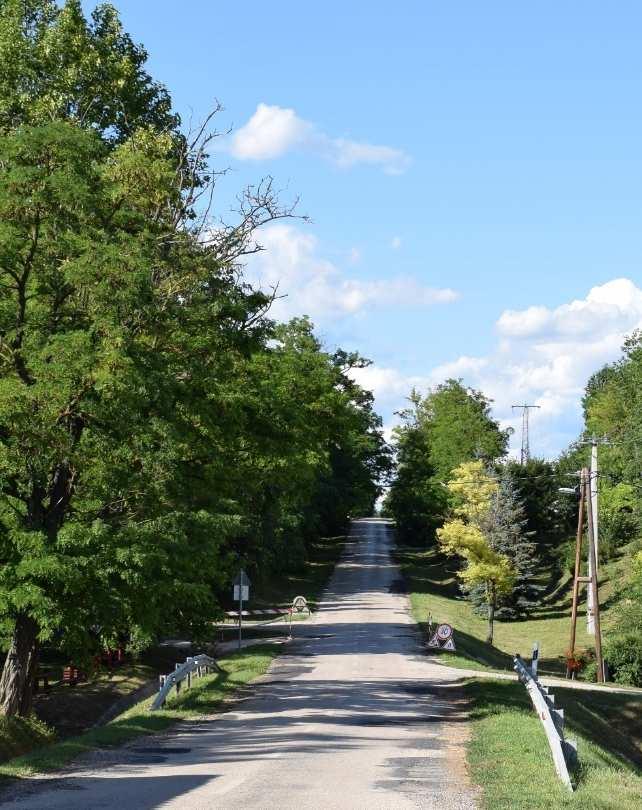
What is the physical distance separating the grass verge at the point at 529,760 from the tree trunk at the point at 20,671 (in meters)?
8.68

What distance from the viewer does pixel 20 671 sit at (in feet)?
72.7

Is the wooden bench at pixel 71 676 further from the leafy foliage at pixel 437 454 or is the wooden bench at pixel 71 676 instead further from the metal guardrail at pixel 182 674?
the leafy foliage at pixel 437 454

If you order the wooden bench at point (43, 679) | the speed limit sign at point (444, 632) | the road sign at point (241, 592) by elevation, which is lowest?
the wooden bench at point (43, 679)

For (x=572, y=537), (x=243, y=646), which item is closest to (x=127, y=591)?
(x=243, y=646)

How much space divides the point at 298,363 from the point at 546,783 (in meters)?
38.0

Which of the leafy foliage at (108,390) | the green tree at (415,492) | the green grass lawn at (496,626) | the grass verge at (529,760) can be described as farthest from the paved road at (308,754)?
the green tree at (415,492)

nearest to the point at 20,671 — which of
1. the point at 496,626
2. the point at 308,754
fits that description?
the point at 308,754

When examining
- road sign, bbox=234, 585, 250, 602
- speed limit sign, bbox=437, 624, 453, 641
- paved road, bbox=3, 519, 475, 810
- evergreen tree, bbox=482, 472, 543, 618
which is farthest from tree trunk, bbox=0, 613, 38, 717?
evergreen tree, bbox=482, 472, 543, 618

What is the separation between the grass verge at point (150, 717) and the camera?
14.4 metres

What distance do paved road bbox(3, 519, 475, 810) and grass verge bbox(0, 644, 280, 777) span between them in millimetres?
418

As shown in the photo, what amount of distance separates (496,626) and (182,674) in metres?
39.7

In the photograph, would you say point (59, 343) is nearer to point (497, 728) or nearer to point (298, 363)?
point (497, 728)

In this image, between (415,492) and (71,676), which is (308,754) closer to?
(71,676)

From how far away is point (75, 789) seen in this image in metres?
12.3
